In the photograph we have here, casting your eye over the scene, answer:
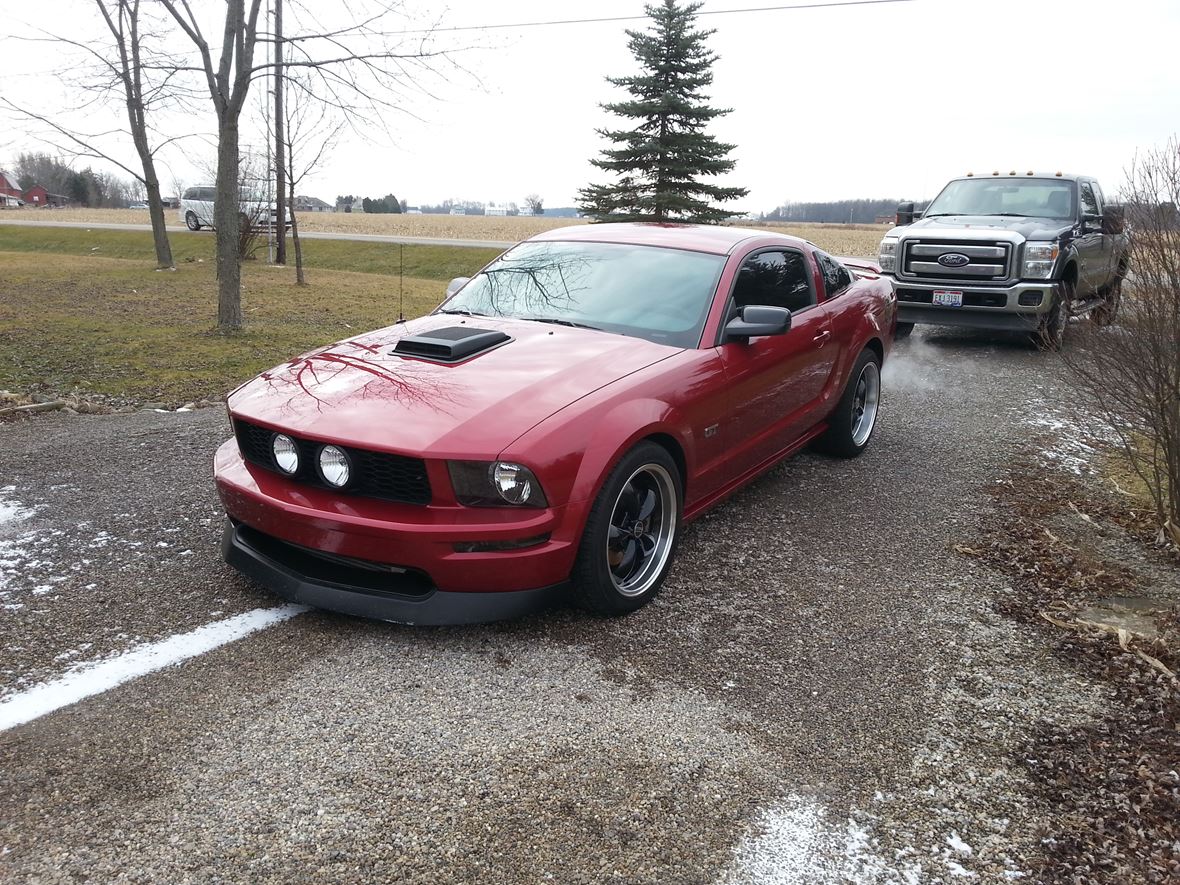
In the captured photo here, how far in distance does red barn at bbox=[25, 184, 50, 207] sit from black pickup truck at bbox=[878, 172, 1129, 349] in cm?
11215

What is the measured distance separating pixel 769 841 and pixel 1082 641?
200 cm

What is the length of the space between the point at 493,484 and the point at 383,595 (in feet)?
1.97

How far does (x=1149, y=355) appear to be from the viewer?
464cm

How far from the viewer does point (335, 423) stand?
3.40m

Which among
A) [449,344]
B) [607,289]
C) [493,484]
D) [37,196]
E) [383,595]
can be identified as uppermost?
[37,196]

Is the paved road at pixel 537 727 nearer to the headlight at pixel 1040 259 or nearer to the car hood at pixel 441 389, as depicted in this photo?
the car hood at pixel 441 389

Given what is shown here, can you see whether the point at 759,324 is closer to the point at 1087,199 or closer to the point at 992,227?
the point at 992,227

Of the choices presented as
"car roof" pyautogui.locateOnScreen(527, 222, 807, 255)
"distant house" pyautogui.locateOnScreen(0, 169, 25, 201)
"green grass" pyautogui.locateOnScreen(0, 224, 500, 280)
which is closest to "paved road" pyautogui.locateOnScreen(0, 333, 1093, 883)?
"car roof" pyautogui.locateOnScreen(527, 222, 807, 255)

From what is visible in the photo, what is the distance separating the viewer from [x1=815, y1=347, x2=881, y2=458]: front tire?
6.01 m

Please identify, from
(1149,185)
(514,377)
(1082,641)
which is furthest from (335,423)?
(1149,185)

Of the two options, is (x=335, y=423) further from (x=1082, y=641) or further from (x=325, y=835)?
(x=1082, y=641)

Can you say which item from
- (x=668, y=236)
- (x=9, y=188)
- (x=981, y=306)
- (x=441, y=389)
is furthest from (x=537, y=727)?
(x=9, y=188)

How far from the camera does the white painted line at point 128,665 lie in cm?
294

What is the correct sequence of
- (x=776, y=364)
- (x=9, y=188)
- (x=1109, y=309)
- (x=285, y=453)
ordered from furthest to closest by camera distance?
Answer: (x=9, y=188) < (x=1109, y=309) < (x=776, y=364) < (x=285, y=453)
